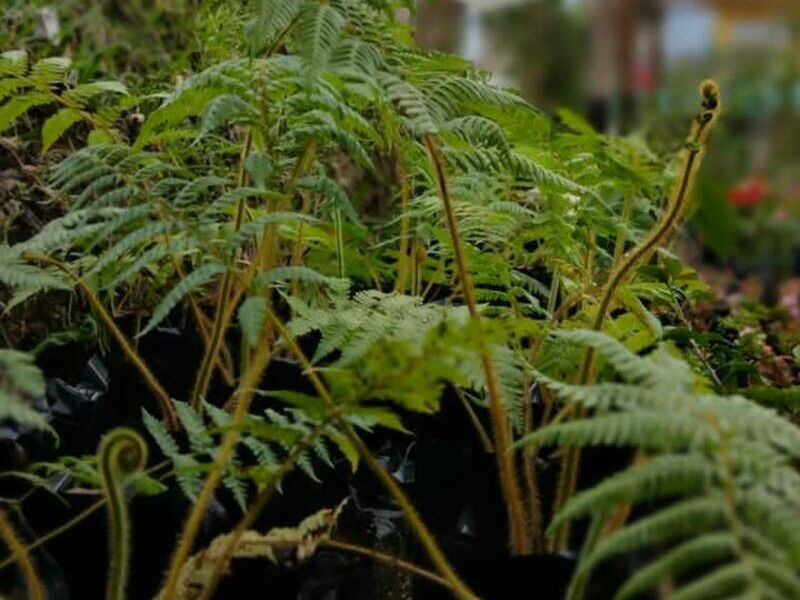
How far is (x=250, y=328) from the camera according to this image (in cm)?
76

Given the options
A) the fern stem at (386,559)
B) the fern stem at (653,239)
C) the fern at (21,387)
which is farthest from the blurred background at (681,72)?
the fern at (21,387)

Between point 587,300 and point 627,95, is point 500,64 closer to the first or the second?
point 627,95

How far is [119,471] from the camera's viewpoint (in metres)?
0.73

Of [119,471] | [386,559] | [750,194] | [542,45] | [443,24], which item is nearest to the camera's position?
[119,471]

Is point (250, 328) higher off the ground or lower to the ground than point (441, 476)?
higher

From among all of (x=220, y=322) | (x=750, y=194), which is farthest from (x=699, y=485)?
(x=750, y=194)

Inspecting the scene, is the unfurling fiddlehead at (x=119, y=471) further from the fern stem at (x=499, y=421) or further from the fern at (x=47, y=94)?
the fern at (x=47, y=94)

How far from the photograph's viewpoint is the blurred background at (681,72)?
3043 millimetres

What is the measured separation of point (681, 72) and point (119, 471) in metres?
4.01

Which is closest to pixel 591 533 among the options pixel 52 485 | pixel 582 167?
pixel 52 485

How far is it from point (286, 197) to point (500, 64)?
5.04m

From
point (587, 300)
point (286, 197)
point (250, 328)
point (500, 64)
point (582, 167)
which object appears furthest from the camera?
point (500, 64)

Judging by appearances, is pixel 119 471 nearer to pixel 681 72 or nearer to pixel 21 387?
pixel 21 387

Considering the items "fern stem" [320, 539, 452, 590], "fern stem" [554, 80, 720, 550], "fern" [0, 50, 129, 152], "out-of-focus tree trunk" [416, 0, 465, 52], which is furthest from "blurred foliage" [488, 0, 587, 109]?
"fern stem" [320, 539, 452, 590]
